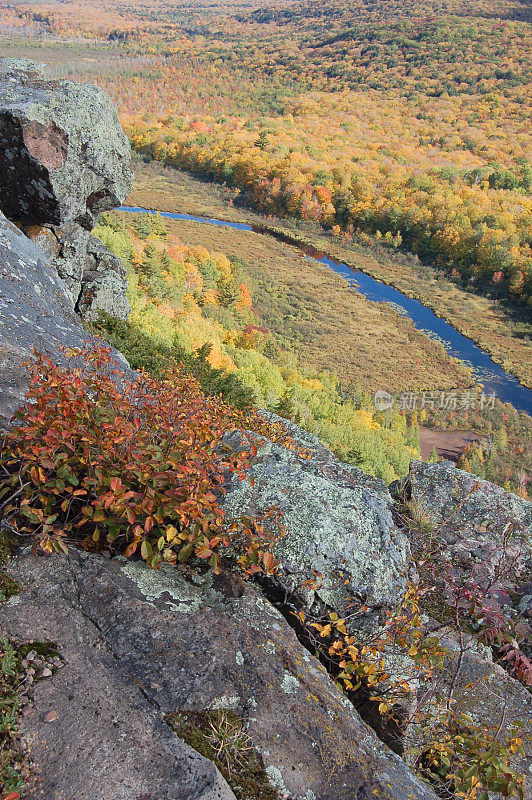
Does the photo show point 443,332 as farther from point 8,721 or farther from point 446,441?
point 8,721

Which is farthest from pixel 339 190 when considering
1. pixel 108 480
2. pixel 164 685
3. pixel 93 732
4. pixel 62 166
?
pixel 93 732

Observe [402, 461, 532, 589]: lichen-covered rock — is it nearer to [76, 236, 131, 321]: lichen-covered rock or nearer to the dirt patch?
[76, 236, 131, 321]: lichen-covered rock

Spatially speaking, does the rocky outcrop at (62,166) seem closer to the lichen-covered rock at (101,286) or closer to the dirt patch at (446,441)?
the lichen-covered rock at (101,286)

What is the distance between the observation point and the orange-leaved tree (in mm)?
2908

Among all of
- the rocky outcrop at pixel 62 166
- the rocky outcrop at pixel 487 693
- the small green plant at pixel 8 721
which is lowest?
the rocky outcrop at pixel 487 693

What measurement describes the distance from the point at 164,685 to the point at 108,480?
1.12m

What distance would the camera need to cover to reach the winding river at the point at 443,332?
44.3 m

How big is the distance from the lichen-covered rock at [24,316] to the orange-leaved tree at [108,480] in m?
0.77

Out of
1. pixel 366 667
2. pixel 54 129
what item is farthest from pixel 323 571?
pixel 54 129

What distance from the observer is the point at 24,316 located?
18.4ft

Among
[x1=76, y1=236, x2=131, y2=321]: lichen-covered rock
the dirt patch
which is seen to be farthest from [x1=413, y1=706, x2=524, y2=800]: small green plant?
the dirt patch

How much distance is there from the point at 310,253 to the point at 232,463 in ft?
236

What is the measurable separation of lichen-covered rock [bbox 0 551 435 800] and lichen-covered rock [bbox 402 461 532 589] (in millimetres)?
3526

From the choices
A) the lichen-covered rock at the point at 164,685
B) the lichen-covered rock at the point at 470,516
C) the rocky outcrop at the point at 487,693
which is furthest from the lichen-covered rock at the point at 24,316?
the lichen-covered rock at the point at 470,516
